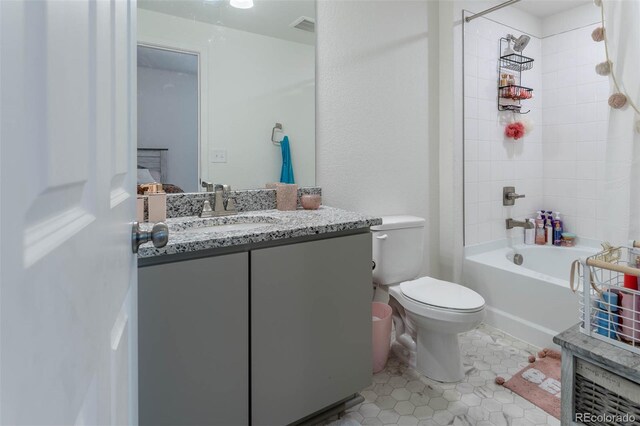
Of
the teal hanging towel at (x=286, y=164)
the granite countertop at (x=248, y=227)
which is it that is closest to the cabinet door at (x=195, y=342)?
the granite countertop at (x=248, y=227)

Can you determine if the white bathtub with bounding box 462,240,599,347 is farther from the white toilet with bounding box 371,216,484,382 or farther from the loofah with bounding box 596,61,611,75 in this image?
the loofah with bounding box 596,61,611,75

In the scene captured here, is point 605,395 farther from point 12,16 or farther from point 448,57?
point 448,57

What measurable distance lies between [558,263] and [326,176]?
204 centimetres

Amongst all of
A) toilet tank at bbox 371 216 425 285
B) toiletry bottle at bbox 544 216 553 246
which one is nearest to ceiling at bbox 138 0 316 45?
toilet tank at bbox 371 216 425 285

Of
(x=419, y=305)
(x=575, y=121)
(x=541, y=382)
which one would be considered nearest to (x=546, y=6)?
(x=575, y=121)

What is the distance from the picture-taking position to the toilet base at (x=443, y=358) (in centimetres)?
181

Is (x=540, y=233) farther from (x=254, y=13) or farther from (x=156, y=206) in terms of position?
(x=156, y=206)

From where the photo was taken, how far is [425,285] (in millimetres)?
1951

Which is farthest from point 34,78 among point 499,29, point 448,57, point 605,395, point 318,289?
point 499,29

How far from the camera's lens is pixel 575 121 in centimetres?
277

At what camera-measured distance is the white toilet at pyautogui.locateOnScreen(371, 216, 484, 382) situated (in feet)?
→ 5.54

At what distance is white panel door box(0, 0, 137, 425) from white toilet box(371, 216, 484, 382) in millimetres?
1487

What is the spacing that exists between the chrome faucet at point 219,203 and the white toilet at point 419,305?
0.78 m

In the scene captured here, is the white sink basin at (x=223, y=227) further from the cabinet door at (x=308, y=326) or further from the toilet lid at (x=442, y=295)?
the toilet lid at (x=442, y=295)
